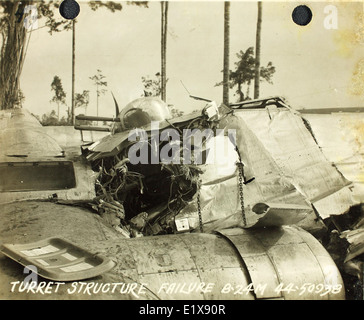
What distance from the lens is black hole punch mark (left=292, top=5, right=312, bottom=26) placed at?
17.7ft

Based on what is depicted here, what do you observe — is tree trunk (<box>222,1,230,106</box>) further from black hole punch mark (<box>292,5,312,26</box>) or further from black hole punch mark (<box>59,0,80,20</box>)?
black hole punch mark (<box>59,0,80,20</box>)

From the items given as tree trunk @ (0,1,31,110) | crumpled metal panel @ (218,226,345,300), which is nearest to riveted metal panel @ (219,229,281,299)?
crumpled metal panel @ (218,226,345,300)

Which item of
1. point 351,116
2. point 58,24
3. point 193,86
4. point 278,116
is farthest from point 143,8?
point 351,116

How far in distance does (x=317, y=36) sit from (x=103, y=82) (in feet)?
11.1

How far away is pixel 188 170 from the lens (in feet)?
20.5

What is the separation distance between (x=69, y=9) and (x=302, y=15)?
3.04 m

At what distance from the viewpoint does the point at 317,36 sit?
19.2 ft

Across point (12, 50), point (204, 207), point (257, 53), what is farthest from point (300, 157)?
point (12, 50)

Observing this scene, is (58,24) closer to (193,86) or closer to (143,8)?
(143,8)

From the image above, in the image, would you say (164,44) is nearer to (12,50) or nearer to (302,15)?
(302,15)

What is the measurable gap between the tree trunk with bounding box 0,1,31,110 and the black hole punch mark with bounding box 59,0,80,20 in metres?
0.57

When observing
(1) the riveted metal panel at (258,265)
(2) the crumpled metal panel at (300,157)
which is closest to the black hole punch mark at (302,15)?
(2) the crumpled metal panel at (300,157)

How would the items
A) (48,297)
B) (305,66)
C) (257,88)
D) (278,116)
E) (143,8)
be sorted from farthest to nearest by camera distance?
(257,88), (278,116), (305,66), (143,8), (48,297)

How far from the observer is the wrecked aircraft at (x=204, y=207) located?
3721 millimetres
